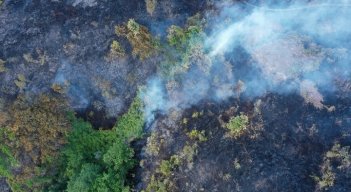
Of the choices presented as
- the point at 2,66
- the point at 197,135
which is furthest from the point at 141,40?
the point at 2,66

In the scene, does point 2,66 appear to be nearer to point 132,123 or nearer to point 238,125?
point 132,123

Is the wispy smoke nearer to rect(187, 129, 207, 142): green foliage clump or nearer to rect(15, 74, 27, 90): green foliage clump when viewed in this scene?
rect(187, 129, 207, 142): green foliage clump

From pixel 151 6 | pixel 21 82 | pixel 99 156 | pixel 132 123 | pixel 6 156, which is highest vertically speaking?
pixel 151 6

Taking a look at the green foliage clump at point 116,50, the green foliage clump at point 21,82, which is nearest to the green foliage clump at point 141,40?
the green foliage clump at point 116,50

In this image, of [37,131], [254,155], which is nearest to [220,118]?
[254,155]

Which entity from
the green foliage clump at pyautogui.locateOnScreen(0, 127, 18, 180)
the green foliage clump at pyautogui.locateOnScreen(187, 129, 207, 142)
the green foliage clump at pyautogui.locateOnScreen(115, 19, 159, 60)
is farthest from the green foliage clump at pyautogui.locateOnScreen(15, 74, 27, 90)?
the green foliage clump at pyautogui.locateOnScreen(187, 129, 207, 142)

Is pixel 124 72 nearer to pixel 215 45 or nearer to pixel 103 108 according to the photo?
pixel 103 108

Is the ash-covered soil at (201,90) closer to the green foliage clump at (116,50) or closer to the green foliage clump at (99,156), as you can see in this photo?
the green foliage clump at (116,50)
